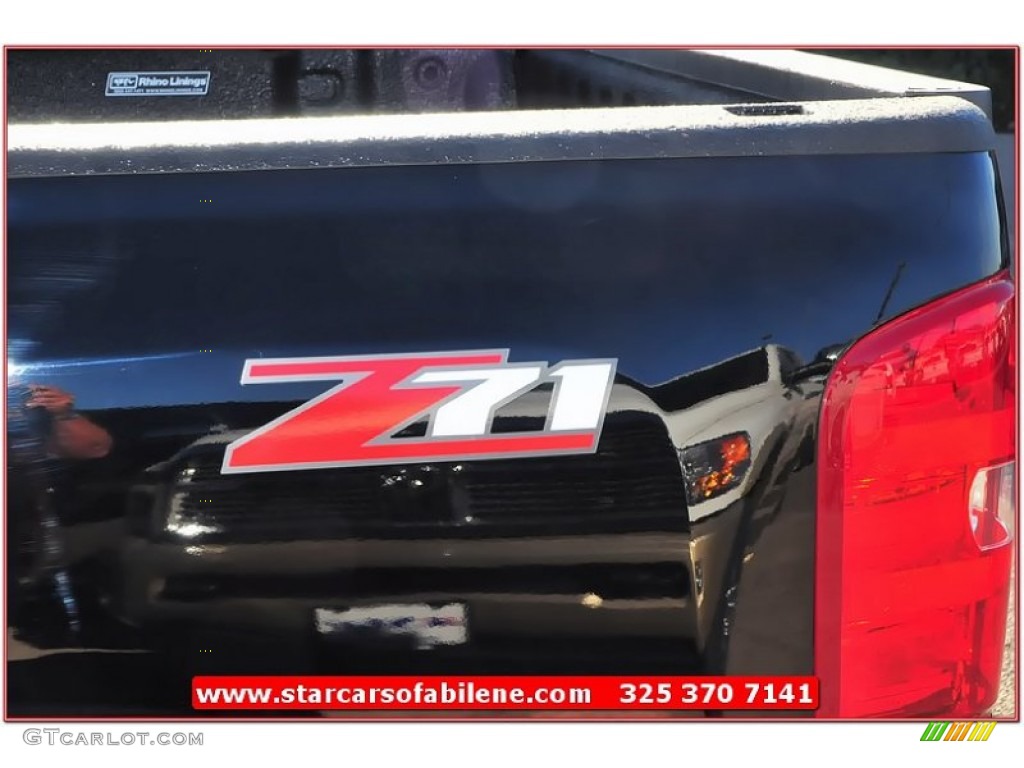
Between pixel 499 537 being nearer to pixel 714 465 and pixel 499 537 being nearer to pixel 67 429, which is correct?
pixel 714 465

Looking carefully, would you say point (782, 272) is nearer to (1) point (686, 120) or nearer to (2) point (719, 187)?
(2) point (719, 187)

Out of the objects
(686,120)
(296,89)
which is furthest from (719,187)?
(296,89)

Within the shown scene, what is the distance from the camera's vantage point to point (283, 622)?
1391mm

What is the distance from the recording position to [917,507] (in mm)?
1384

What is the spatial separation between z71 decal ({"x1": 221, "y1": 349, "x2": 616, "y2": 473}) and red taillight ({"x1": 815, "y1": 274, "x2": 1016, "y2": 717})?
11.2 inches

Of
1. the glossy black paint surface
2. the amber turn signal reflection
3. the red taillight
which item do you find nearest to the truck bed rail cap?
the glossy black paint surface

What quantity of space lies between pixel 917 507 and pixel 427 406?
0.58 metres

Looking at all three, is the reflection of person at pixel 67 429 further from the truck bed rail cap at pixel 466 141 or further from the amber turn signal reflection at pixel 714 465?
the amber turn signal reflection at pixel 714 465

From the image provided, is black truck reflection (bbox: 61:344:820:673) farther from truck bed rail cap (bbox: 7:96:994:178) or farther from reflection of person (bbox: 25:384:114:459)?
truck bed rail cap (bbox: 7:96:994:178)

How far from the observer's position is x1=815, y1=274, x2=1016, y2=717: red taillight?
Answer: 1.35 m

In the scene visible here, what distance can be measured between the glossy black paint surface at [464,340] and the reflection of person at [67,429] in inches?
0.5

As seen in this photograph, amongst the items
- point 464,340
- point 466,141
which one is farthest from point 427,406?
point 466,141

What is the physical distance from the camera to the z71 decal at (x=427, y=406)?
4.31 feet
